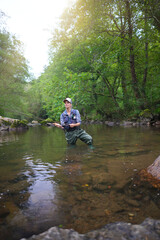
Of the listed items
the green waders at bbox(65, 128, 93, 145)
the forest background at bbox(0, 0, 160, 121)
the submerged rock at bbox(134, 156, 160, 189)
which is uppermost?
the forest background at bbox(0, 0, 160, 121)

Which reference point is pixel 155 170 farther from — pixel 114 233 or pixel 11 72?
pixel 11 72

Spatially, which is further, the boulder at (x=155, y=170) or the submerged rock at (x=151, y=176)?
the boulder at (x=155, y=170)

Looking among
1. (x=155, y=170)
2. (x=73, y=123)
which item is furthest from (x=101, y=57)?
(x=155, y=170)

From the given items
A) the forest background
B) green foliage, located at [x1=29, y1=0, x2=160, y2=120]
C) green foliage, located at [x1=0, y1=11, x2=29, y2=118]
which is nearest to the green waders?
the forest background

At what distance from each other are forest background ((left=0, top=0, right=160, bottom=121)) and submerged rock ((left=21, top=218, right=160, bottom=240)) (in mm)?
4659

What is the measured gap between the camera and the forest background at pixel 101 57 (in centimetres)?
1167

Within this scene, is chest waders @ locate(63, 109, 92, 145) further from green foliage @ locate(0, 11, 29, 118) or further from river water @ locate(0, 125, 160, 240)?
green foliage @ locate(0, 11, 29, 118)

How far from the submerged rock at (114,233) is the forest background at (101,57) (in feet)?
15.3

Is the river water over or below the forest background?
below

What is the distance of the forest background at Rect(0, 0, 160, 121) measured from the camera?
1167 cm

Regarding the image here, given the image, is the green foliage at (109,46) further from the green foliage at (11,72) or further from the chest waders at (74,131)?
the green foliage at (11,72)

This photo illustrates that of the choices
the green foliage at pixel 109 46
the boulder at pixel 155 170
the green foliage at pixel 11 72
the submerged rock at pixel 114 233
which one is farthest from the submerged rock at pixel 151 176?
the green foliage at pixel 11 72

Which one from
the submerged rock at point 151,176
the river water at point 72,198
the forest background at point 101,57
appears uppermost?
the forest background at point 101,57

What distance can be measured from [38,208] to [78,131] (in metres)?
4.58
